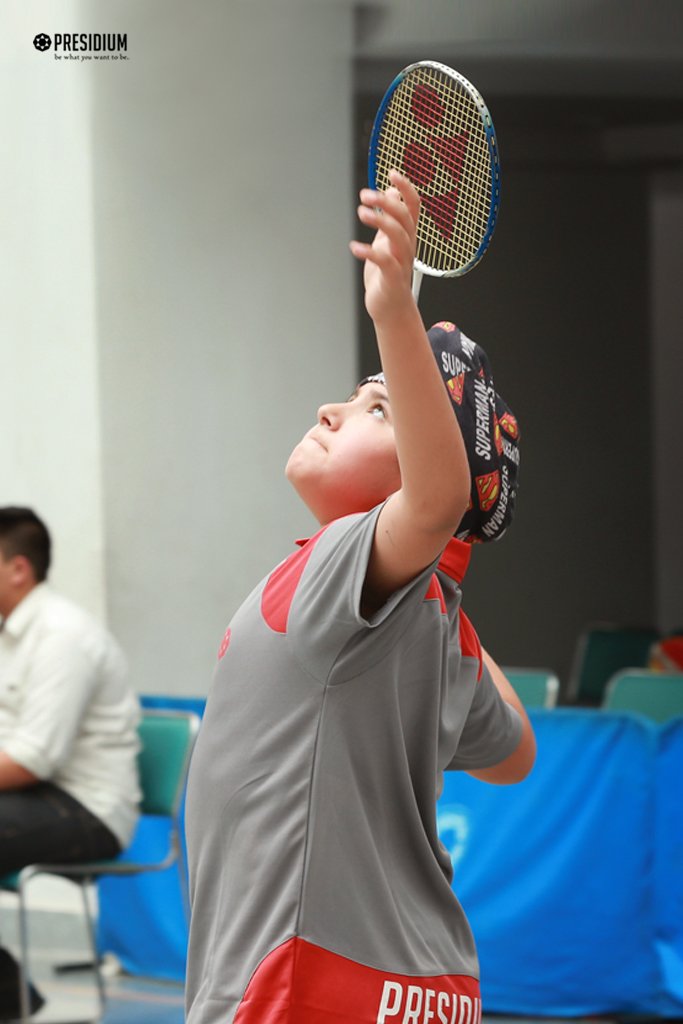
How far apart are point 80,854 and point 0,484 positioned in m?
1.85

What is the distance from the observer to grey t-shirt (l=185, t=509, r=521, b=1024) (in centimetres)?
139

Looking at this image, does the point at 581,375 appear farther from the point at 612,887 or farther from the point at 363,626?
the point at 363,626

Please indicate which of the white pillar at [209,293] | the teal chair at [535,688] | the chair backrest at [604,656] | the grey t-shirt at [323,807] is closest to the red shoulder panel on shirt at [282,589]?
the grey t-shirt at [323,807]

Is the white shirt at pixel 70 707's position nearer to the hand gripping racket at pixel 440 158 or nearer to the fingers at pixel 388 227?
the hand gripping racket at pixel 440 158

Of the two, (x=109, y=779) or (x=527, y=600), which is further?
(x=527, y=600)

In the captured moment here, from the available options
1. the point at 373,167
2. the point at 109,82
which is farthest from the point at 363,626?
the point at 109,82

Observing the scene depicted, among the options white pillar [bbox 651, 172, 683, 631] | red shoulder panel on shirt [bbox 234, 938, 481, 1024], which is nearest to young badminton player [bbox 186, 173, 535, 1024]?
red shoulder panel on shirt [bbox 234, 938, 481, 1024]

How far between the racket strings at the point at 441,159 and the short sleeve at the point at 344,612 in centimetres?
48

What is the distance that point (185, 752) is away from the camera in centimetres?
429

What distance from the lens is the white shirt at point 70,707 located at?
4145mm

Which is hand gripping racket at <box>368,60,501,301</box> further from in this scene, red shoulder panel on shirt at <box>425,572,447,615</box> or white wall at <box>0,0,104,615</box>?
white wall at <box>0,0,104,615</box>

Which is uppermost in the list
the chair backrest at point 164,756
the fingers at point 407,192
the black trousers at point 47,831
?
the fingers at point 407,192

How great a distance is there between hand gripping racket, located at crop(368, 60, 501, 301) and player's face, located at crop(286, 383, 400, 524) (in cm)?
26

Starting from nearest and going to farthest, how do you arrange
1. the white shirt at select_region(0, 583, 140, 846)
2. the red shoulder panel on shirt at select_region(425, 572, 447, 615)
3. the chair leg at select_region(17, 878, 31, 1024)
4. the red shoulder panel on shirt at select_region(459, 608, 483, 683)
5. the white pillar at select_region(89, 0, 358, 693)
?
the red shoulder panel on shirt at select_region(425, 572, 447, 615) → the red shoulder panel on shirt at select_region(459, 608, 483, 683) → the chair leg at select_region(17, 878, 31, 1024) → the white shirt at select_region(0, 583, 140, 846) → the white pillar at select_region(89, 0, 358, 693)
